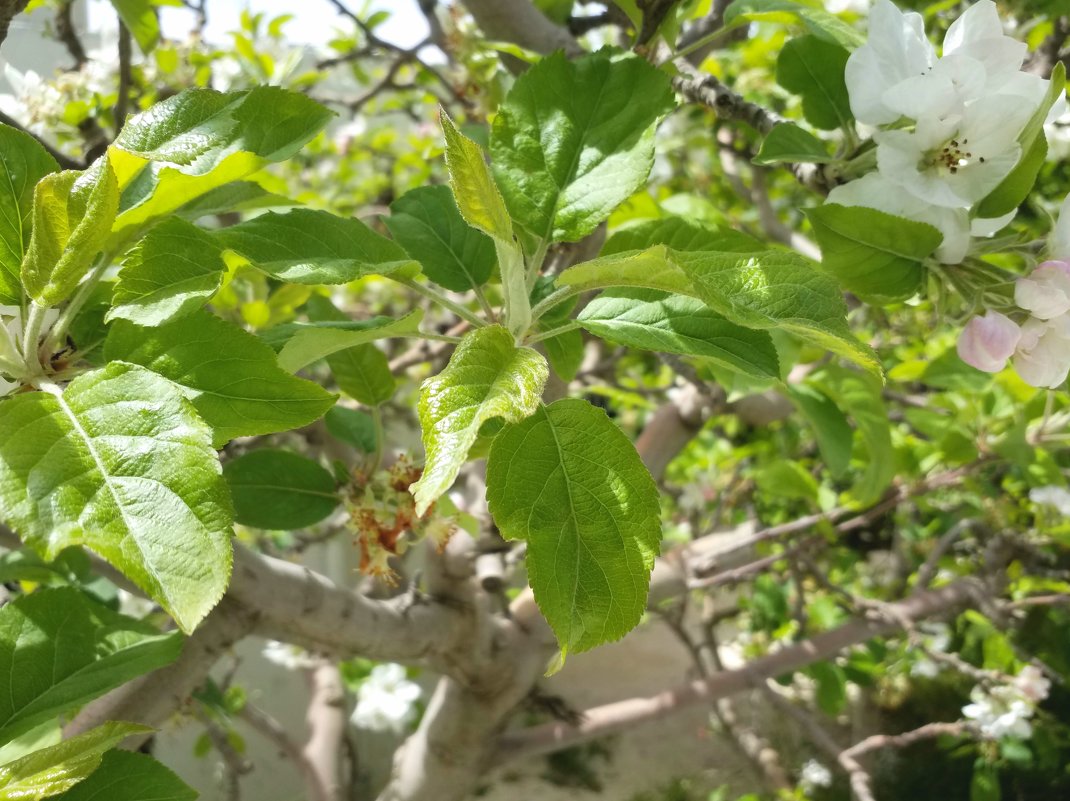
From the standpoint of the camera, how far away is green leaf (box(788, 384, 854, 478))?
2.46 feet

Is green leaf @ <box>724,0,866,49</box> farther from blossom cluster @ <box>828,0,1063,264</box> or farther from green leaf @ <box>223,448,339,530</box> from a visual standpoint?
green leaf @ <box>223,448,339,530</box>

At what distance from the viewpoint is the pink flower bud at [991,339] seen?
0.44m

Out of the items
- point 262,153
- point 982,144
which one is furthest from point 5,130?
point 982,144

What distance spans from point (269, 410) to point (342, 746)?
1605 millimetres

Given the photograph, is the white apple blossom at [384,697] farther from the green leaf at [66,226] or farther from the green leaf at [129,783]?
the green leaf at [66,226]

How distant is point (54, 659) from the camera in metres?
0.50

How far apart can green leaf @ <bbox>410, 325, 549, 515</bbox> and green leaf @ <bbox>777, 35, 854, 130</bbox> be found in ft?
1.20

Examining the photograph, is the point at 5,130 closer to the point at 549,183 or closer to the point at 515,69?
the point at 549,183

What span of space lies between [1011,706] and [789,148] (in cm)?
146

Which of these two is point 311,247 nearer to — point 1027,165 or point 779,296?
point 779,296

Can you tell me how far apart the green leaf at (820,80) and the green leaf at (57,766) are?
576mm

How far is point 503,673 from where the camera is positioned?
1.10 meters

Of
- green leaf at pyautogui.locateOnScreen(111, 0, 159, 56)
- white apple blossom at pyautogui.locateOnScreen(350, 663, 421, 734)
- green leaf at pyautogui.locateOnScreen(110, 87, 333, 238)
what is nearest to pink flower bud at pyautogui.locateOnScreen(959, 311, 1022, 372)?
green leaf at pyautogui.locateOnScreen(110, 87, 333, 238)

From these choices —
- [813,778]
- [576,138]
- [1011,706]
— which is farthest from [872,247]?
[813,778]
